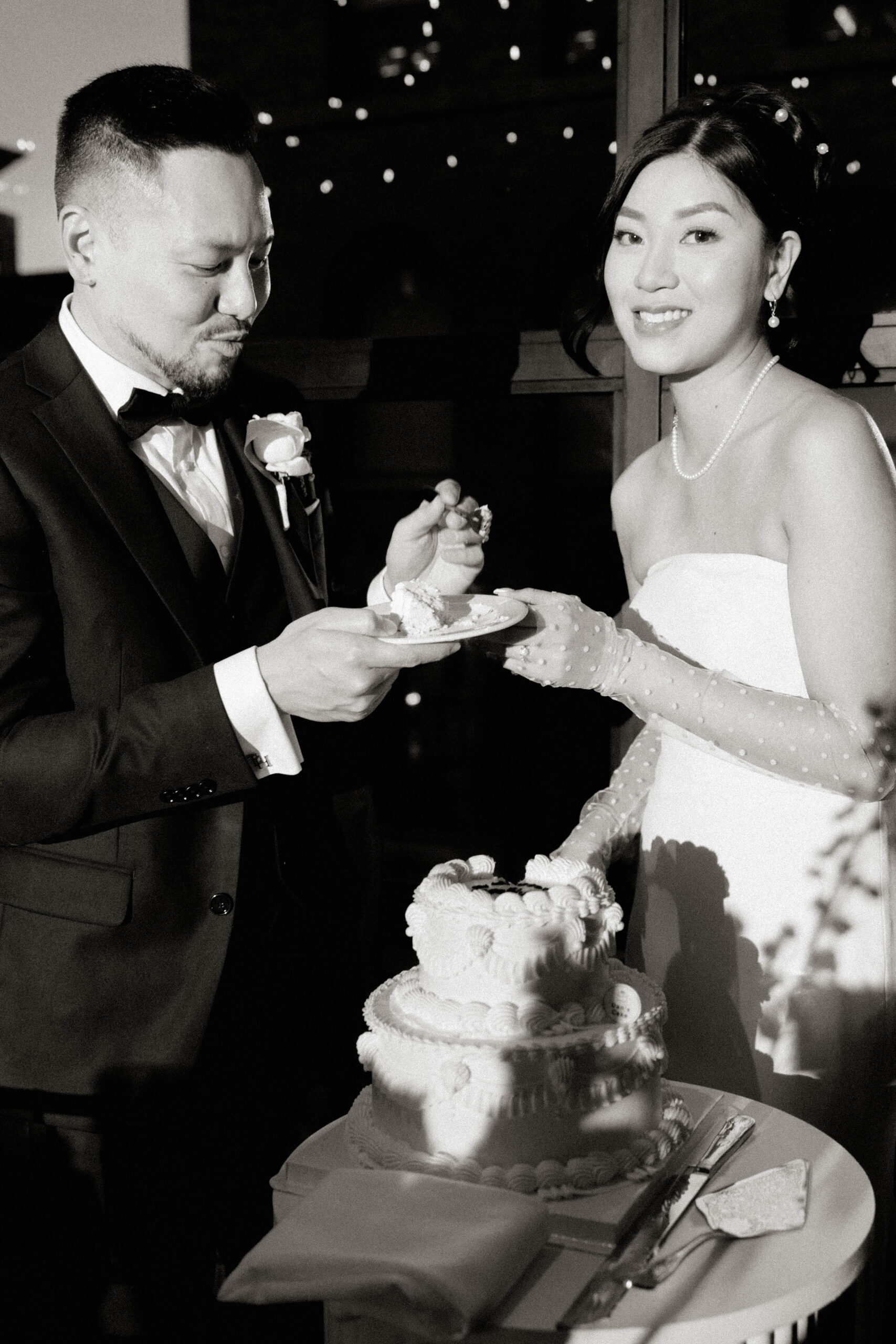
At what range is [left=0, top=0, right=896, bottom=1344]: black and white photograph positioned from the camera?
5.69ft

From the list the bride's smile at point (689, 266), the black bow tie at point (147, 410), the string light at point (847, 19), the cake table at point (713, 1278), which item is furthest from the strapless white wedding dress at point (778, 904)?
the string light at point (847, 19)

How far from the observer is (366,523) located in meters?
12.9

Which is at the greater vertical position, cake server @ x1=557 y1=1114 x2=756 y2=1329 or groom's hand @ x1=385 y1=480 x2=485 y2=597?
groom's hand @ x1=385 y1=480 x2=485 y2=597

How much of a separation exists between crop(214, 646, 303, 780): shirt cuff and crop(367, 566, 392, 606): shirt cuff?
0.58 m

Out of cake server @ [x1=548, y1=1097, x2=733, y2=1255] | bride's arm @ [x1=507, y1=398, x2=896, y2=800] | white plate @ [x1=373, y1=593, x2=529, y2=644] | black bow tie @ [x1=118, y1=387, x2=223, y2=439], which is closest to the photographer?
cake server @ [x1=548, y1=1097, x2=733, y2=1255]

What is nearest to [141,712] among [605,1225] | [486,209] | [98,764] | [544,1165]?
[98,764]

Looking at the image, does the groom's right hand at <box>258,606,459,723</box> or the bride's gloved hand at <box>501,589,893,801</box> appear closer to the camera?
the groom's right hand at <box>258,606,459,723</box>

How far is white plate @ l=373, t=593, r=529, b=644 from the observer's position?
6.43 ft

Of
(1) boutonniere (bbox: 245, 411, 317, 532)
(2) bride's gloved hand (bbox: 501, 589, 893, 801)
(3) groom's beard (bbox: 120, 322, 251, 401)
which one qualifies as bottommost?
(2) bride's gloved hand (bbox: 501, 589, 893, 801)

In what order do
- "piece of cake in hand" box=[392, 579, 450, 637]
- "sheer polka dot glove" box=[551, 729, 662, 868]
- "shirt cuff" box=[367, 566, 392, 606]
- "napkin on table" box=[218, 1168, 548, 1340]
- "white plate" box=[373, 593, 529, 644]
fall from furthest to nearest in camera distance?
"shirt cuff" box=[367, 566, 392, 606] → "sheer polka dot glove" box=[551, 729, 662, 868] → "piece of cake in hand" box=[392, 579, 450, 637] → "white plate" box=[373, 593, 529, 644] → "napkin on table" box=[218, 1168, 548, 1340]

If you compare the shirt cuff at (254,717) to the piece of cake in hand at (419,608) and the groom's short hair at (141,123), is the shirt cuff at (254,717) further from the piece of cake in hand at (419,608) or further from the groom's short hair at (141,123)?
the groom's short hair at (141,123)

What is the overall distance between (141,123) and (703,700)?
143 centimetres

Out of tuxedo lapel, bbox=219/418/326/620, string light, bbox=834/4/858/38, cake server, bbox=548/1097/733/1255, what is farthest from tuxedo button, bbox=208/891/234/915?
string light, bbox=834/4/858/38

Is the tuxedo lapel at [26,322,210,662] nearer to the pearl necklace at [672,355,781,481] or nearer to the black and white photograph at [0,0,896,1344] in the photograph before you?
the black and white photograph at [0,0,896,1344]
